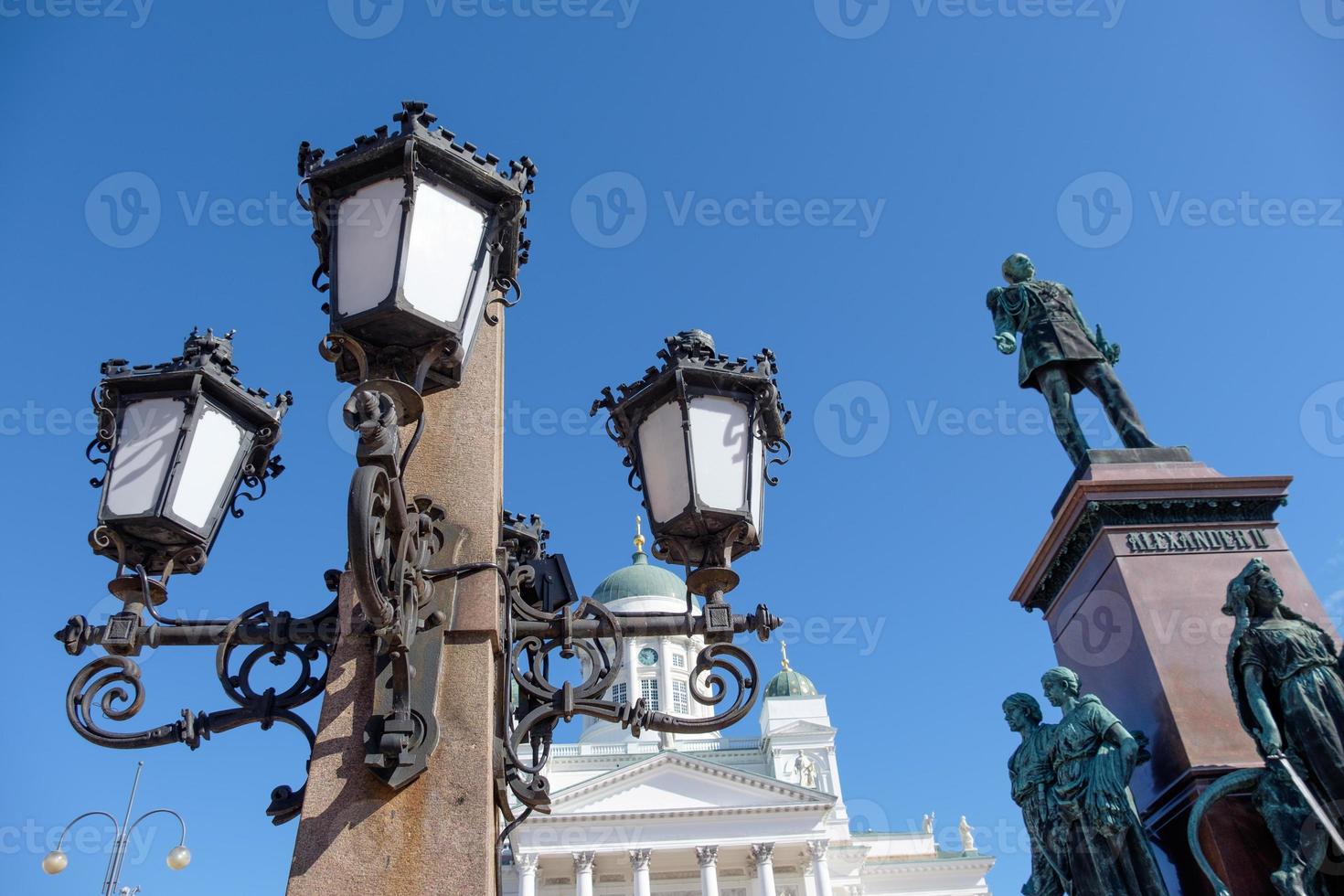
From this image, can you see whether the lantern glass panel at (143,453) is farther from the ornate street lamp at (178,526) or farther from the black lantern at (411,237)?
the black lantern at (411,237)

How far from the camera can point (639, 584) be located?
66.6 metres

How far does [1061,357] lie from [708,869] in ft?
139

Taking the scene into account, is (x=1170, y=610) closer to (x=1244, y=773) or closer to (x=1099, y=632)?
(x=1099, y=632)

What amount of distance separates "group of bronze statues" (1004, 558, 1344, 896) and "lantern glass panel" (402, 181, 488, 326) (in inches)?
141

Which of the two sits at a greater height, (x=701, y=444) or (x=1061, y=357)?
(x=1061, y=357)

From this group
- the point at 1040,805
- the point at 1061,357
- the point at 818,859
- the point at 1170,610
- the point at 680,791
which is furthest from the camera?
the point at 680,791

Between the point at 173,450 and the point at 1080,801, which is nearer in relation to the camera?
the point at 173,450

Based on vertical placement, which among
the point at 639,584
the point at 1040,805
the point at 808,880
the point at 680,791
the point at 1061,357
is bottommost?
the point at 1040,805

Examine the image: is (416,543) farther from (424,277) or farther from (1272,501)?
(1272,501)

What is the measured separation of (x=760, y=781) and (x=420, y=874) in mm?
46544

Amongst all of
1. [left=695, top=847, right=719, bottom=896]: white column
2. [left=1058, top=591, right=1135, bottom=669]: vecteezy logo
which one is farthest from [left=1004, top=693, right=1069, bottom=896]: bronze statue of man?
[left=695, top=847, right=719, bottom=896]: white column

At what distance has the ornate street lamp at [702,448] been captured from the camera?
371 centimetres

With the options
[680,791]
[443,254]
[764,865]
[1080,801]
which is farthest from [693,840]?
Answer: [443,254]

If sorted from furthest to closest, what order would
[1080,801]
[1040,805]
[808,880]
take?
[808,880]
[1040,805]
[1080,801]
